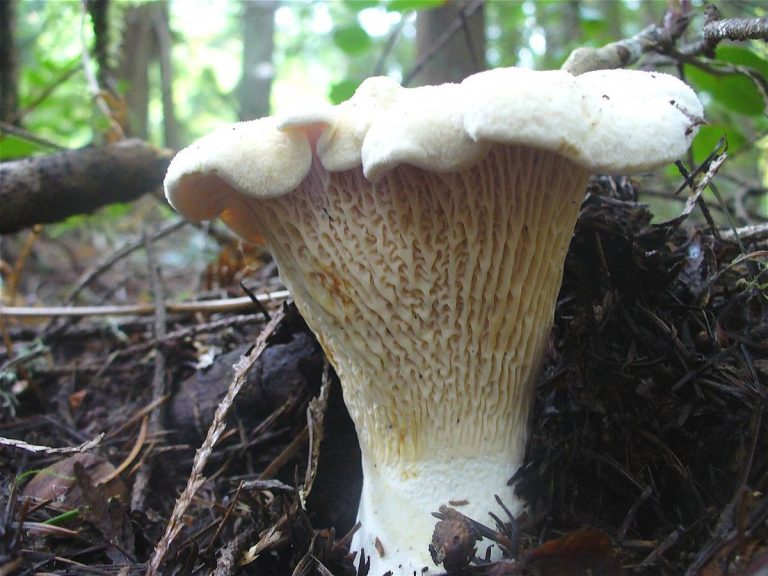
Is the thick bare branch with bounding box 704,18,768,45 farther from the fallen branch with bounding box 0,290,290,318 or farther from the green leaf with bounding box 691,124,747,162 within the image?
the fallen branch with bounding box 0,290,290,318

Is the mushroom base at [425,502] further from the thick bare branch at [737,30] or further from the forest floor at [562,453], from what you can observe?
the thick bare branch at [737,30]

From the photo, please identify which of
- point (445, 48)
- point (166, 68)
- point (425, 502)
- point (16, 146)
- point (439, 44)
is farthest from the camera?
point (166, 68)

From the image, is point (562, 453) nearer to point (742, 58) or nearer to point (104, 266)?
point (742, 58)

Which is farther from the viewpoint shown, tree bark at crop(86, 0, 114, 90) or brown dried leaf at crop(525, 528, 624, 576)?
tree bark at crop(86, 0, 114, 90)

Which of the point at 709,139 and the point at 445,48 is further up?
the point at 445,48

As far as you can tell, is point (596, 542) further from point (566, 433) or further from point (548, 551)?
point (566, 433)

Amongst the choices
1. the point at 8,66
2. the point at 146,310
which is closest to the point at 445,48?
the point at 146,310

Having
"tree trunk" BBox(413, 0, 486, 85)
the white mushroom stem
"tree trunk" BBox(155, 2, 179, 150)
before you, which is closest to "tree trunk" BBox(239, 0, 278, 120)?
"tree trunk" BBox(155, 2, 179, 150)
